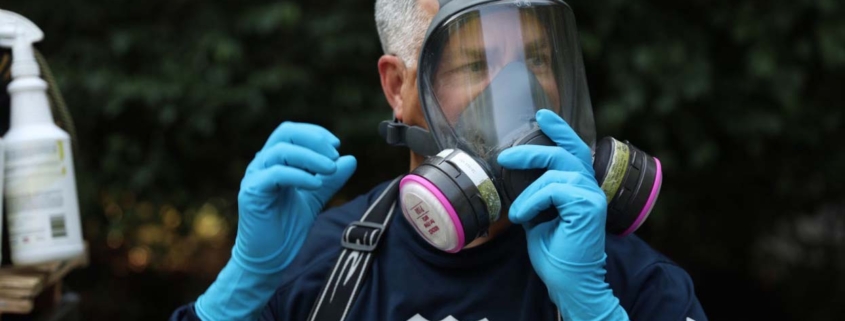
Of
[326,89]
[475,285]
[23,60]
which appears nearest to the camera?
[475,285]

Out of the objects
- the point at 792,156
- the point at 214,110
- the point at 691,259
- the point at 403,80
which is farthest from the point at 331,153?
the point at 691,259

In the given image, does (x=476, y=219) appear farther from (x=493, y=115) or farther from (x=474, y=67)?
(x=474, y=67)

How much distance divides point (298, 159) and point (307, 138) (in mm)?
66

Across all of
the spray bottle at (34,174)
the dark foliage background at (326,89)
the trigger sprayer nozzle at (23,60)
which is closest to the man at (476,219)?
the spray bottle at (34,174)

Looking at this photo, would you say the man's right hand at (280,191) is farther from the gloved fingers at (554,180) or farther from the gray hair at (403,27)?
the gloved fingers at (554,180)

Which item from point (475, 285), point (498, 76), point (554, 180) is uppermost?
point (498, 76)

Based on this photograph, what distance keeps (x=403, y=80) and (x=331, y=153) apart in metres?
0.31

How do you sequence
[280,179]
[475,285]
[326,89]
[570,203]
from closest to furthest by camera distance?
[570,203], [280,179], [475,285], [326,89]

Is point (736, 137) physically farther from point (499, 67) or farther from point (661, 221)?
point (499, 67)

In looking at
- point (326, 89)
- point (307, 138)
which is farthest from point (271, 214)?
point (326, 89)

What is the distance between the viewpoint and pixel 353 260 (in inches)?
80.9

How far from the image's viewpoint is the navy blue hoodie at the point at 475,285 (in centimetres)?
196

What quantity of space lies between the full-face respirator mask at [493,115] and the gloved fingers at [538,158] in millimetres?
38

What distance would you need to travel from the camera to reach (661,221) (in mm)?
3969
